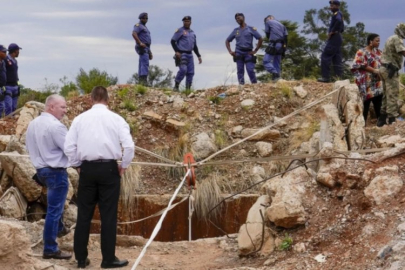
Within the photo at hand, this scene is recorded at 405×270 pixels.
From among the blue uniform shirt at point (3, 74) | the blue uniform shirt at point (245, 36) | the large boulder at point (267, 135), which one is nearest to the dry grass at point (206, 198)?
the large boulder at point (267, 135)

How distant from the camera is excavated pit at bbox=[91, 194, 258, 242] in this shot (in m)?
11.9

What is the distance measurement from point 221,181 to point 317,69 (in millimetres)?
15593

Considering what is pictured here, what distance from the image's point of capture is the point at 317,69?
27250 millimetres

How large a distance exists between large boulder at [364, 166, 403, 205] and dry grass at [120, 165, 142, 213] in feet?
18.6

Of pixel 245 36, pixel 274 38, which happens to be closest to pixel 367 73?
pixel 274 38

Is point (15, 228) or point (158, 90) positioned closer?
point (15, 228)

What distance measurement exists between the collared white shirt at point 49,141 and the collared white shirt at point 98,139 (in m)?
0.36

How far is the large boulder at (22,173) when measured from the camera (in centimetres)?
1050

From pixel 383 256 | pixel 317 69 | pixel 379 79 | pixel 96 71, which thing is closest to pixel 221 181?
pixel 379 79

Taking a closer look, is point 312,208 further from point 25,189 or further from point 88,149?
point 25,189

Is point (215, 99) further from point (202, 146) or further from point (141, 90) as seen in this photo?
point (202, 146)

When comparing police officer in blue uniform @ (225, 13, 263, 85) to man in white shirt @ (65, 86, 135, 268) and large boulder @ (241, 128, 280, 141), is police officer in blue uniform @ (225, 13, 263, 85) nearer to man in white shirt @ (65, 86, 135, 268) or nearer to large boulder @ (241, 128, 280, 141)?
large boulder @ (241, 128, 280, 141)

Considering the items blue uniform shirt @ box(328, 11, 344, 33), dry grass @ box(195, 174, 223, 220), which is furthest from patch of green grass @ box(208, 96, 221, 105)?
dry grass @ box(195, 174, 223, 220)

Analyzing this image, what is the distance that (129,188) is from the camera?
12164 millimetres
